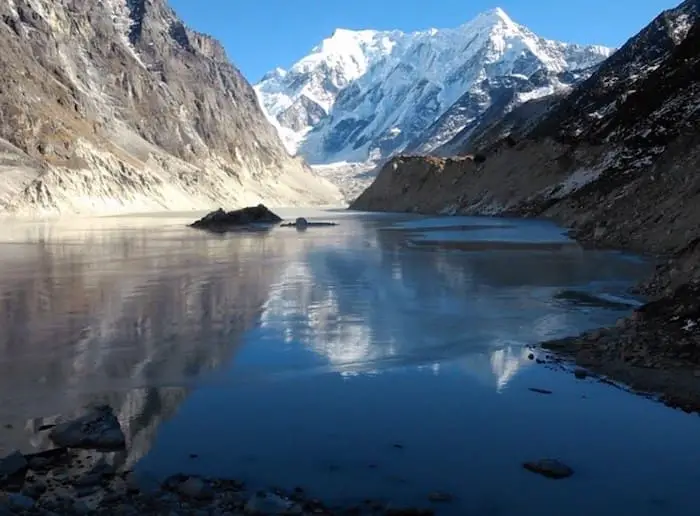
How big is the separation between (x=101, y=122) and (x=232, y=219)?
84.8 meters

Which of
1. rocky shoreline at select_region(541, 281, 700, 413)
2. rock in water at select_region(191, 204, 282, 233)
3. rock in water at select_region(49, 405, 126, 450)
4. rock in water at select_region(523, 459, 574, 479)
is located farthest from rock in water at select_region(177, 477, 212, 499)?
rock in water at select_region(191, 204, 282, 233)

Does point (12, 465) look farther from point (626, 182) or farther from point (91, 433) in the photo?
point (626, 182)

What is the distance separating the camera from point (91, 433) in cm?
925

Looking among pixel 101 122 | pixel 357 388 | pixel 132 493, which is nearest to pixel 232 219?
pixel 357 388

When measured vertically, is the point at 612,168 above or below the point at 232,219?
above

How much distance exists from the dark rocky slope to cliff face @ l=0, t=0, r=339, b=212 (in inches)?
1636

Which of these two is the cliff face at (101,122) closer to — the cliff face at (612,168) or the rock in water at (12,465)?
the cliff face at (612,168)

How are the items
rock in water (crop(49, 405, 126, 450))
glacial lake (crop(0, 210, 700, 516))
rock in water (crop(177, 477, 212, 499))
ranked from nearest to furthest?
rock in water (crop(177, 477, 212, 499)) < glacial lake (crop(0, 210, 700, 516)) < rock in water (crop(49, 405, 126, 450))

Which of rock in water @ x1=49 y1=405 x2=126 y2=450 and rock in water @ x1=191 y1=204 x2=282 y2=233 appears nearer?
rock in water @ x1=49 y1=405 x2=126 y2=450

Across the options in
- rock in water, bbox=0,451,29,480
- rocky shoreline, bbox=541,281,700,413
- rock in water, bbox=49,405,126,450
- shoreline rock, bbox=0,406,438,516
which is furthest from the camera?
rocky shoreline, bbox=541,281,700,413

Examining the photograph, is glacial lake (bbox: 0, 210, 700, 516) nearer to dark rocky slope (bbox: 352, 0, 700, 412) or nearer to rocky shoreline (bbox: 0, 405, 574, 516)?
rocky shoreline (bbox: 0, 405, 574, 516)

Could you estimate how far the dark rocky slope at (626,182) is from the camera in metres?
13.5

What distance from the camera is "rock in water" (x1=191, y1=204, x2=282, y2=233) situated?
64.1m

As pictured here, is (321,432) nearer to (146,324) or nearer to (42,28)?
(146,324)
